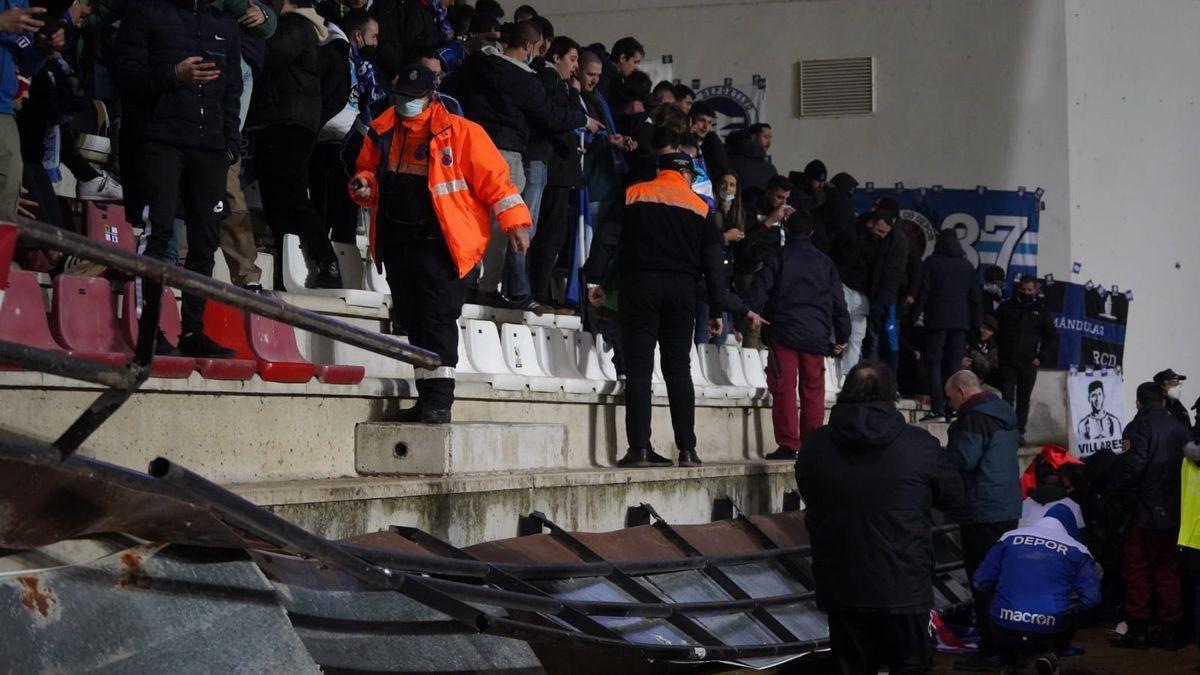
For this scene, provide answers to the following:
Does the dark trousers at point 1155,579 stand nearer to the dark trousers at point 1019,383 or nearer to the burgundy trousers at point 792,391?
the burgundy trousers at point 792,391

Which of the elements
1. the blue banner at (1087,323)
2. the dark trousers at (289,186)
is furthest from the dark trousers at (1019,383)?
the dark trousers at (289,186)

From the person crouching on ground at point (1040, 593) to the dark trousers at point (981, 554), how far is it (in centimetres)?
51

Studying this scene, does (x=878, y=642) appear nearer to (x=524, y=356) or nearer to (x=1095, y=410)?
(x=524, y=356)

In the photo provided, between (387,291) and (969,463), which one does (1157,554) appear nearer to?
(969,463)

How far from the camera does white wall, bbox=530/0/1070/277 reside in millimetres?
18891

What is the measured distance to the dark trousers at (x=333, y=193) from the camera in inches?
391

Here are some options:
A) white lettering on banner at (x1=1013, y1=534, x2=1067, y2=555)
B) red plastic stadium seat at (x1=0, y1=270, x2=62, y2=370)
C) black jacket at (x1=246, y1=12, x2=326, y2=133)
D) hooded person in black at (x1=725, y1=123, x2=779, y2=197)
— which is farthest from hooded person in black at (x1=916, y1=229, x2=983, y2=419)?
red plastic stadium seat at (x1=0, y1=270, x2=62, y2=370)

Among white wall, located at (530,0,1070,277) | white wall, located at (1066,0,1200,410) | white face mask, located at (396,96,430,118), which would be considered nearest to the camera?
white face mask, located at (396,96,430,118)

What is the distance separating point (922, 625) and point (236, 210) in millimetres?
4182

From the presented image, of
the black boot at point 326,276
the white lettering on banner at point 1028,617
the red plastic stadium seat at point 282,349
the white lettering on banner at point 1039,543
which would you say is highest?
the black boot at point 326,276

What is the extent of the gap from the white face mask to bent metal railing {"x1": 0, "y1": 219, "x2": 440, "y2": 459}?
12.9 ft

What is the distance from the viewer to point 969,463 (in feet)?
32.6

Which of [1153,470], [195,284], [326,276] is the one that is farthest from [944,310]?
[195,284]

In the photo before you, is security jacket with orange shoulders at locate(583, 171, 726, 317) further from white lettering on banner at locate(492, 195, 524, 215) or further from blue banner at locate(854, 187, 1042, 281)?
blue banner at locate(854, 187, 1042, 281)
